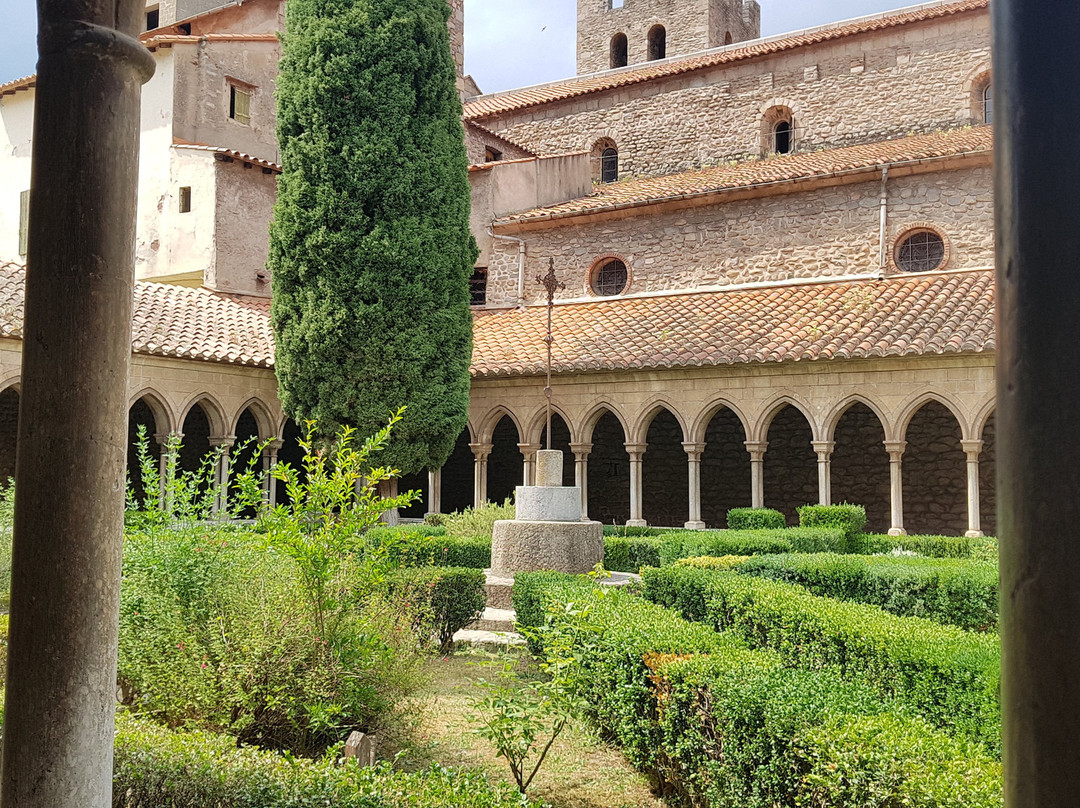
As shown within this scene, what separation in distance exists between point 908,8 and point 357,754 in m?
19.6

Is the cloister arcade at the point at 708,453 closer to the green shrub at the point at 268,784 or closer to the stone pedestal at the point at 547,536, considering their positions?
the stone pedestal at the point at 547,536

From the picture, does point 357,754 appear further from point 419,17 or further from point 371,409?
point 419,17

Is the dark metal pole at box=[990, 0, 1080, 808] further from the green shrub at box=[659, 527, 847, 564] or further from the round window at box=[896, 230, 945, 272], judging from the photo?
the round window at box=[896, 230, 945, 272]

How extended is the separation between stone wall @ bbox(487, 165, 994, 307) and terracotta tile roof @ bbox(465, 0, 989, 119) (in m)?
3.86

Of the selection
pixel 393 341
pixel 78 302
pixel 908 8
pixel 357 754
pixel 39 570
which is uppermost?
pixel 908 8

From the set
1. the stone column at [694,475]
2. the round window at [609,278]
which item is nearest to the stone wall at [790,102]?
the round window at [609,278]

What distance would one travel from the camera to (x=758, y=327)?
50.3 ft

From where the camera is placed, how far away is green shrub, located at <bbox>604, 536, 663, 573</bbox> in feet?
37.1

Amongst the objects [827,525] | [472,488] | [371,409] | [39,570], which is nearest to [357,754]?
[39,570]

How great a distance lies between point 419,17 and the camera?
48.3 ft

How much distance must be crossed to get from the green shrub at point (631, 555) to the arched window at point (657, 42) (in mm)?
18855

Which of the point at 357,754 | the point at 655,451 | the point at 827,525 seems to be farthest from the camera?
the point at 655,451

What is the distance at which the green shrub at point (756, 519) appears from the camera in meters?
12.8

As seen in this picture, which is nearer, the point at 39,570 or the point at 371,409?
the point at 39,570
